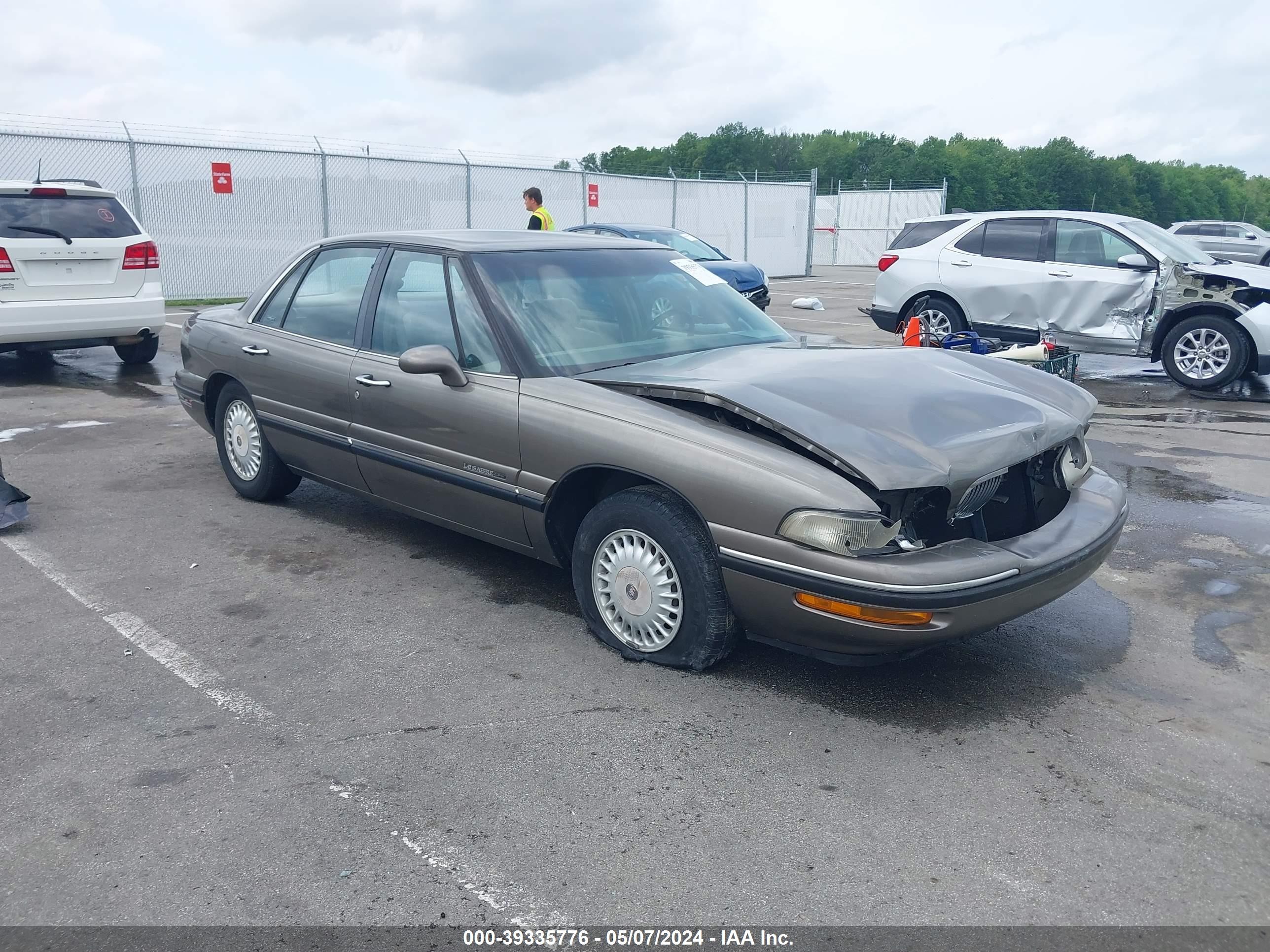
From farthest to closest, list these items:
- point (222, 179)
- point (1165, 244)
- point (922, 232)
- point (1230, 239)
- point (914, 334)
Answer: point (1230, 239), point (222, 179), point (922, 232), point (1165, 244), point (914, 334)

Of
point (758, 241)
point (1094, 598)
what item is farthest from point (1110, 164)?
point (1094, 598)

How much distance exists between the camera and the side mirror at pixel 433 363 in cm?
408

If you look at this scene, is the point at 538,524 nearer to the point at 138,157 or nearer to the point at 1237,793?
the point at 1237,793

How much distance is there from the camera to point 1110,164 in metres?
101

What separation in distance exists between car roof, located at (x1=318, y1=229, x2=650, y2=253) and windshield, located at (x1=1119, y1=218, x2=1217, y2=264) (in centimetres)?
696

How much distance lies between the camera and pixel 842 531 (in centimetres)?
323

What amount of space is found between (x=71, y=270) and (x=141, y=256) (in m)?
0.61

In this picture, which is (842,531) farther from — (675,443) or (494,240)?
(494,240)

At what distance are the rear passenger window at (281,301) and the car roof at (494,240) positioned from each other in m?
0.25

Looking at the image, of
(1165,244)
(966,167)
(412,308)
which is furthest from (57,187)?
(966,167)

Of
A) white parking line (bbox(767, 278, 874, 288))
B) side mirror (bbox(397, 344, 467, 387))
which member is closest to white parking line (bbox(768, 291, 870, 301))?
white parking line (bbox(767, 278, 874, 288))

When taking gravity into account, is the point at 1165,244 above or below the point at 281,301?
above

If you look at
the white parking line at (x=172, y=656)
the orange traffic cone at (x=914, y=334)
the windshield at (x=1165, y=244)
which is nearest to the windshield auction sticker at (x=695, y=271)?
the white parking line at (x=172, y=656)

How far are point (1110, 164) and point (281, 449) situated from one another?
11017cm
